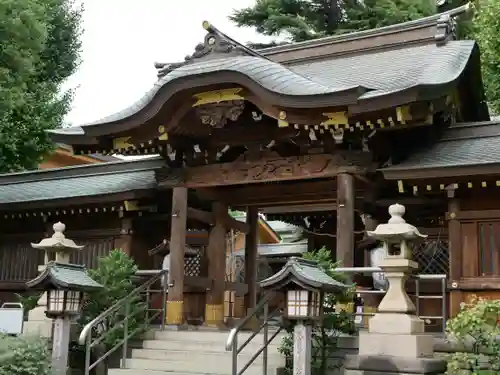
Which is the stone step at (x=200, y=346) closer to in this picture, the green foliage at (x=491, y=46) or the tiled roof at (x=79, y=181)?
the tiled roof at (x=79, y=181)

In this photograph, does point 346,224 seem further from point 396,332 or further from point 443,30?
point 443,30

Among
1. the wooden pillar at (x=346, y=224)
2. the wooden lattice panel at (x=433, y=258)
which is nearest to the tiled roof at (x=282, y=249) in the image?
the wooden lattice panel at (x=433, y=258)

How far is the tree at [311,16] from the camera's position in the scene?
81.6ft

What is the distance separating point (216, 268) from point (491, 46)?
26.0ft

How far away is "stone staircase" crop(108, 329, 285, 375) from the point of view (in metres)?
9.21

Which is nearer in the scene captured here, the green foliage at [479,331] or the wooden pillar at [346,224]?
the green foliage at [479,331]

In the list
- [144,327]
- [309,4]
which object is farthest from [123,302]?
[309,4]

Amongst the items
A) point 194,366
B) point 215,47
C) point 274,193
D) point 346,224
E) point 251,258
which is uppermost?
point 215,47

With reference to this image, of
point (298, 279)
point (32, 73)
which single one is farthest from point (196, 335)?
point (32, 73)

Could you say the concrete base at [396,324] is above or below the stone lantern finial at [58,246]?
below

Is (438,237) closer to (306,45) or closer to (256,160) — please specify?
(256,160)

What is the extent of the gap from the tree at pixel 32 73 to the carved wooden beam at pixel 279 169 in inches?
185

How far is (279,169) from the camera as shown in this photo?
11094 millimetres

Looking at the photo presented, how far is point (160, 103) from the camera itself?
35.6 feet
